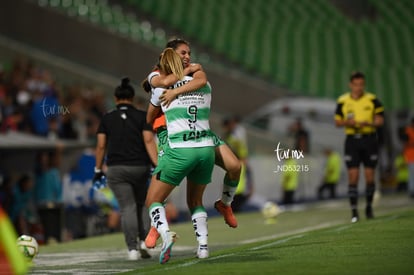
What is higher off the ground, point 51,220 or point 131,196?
point 51,220

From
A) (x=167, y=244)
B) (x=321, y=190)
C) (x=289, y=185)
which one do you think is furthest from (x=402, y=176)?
(x=167, y=244)

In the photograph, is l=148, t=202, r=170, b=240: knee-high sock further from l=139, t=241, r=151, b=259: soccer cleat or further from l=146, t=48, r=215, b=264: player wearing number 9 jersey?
l=139, t=241, r=151, b=259: soccer cleat

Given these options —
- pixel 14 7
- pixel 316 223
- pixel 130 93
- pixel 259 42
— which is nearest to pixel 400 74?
pixel 259 42

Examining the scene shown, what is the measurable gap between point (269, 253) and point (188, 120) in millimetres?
1972

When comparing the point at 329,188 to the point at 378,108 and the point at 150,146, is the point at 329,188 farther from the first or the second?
the point at 150,146

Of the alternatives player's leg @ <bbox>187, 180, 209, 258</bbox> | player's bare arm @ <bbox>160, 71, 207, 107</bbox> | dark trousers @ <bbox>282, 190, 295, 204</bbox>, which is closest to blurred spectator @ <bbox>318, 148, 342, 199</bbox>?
dark trousers @ <bbox>282, 190, 295, 204</bbox>

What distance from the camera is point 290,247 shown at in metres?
12.3

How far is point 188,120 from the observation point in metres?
10.7

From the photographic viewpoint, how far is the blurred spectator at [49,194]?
66.5 ft

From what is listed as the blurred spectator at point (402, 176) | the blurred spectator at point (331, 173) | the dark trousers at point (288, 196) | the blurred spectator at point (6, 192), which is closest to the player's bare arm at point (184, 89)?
the blurred spectator at point (6, 192)

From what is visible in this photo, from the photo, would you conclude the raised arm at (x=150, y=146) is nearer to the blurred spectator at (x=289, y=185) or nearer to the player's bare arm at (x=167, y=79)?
the player's bare arm at (x=167, y=79)

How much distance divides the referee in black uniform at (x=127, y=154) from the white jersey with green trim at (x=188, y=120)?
2348mm

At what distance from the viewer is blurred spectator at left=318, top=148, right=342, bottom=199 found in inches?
1088

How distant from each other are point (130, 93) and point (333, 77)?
72.3 ft
